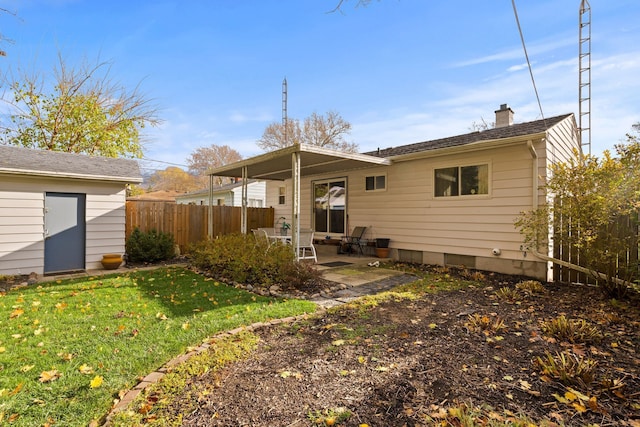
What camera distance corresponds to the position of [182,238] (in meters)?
10.2

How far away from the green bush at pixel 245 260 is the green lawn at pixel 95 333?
1.45 feet

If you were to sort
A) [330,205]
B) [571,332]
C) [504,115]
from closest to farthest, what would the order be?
1. [571,332]
2. [504,115]
3. [330,205]

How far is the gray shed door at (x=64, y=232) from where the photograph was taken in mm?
7145

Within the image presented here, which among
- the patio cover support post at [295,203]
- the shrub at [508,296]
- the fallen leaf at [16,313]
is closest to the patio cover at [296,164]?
the patio cover support post at [295,203]

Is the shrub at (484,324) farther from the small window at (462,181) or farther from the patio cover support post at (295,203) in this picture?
the small window at (462,181)

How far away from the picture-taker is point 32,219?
691cm

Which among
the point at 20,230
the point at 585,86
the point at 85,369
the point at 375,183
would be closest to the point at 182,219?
the point at 20,230

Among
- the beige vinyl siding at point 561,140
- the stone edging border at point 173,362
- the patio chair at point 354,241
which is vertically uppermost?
the beige vinyl siding at point 561,140

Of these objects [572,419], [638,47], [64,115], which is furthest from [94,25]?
[638,47]

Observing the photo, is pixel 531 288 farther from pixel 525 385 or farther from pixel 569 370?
pixel 525 385

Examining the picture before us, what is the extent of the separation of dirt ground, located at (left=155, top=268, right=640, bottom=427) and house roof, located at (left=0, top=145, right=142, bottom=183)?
644cm

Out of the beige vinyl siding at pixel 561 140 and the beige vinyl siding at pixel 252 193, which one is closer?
the beige vinyl siding at pixel 561 140

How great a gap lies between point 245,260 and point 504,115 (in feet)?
27.9

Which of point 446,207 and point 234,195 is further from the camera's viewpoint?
point 234,195
